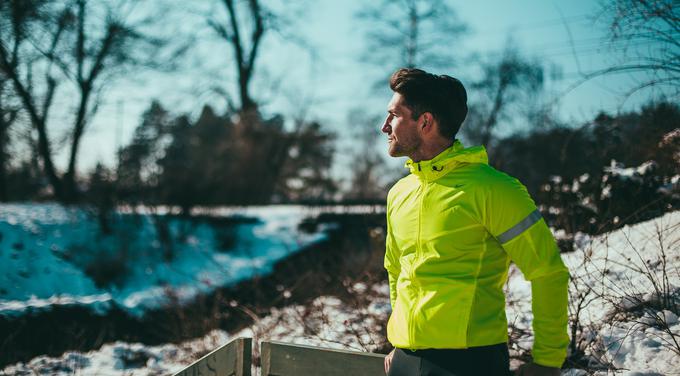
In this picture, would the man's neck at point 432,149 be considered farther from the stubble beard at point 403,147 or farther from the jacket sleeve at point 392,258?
the jacket sleeve at point 392,258

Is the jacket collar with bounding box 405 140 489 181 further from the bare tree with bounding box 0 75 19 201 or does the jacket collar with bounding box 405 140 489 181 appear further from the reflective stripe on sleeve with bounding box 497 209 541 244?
the bare tree with bounding box 0 75 19 201

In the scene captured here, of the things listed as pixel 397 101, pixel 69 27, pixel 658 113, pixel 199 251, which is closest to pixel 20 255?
pixel 199 251

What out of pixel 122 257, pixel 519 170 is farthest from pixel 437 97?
pixel 122 257

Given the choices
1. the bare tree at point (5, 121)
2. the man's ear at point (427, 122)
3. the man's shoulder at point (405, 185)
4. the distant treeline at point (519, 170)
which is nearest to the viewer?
the man's ear at point (427, 122)

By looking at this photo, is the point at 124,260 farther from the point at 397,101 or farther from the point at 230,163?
the point at 397,101

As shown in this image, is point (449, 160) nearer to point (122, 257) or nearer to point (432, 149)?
point (432, 149)

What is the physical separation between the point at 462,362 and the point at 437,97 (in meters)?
1.04

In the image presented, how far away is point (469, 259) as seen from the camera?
1.82 metres

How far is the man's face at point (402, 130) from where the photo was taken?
2.02m

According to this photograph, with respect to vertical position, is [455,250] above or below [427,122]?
below

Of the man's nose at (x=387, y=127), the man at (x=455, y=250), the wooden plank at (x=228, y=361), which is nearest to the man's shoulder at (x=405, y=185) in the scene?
the man at (x=455, y=250)

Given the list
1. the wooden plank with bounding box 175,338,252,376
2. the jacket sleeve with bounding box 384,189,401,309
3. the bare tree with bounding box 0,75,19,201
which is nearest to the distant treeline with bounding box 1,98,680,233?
the bare tree with bounding box 0,75,19,201

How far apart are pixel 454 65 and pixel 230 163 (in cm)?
894

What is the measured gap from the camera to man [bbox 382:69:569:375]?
1.64 m
